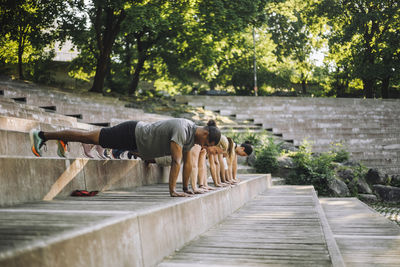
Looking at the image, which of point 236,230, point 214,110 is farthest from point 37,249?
point 214,110

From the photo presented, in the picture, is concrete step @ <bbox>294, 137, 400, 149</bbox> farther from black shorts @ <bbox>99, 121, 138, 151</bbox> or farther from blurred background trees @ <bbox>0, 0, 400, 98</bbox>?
black shorts @ <bbox>99, 121, 138, 151</bbox>

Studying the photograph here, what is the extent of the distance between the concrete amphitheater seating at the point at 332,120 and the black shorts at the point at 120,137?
13091 mm

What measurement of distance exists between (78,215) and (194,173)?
103 inches

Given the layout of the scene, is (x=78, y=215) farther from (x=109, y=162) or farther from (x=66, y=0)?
(x=66, y=0)

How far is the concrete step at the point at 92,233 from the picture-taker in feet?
6.11

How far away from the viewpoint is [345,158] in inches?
626

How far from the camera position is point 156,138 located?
481cm

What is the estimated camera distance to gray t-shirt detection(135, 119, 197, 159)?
4.62m

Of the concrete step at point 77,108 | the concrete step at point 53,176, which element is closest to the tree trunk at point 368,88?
the concrete step at point 77,108

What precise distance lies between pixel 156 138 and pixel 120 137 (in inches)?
20.1

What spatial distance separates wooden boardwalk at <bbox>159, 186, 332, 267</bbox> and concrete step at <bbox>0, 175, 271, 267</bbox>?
0.20 meters

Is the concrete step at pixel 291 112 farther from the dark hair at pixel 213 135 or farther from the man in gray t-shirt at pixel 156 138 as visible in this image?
the dark hair at pixel 213 135

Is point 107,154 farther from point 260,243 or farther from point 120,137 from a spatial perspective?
point 260,243

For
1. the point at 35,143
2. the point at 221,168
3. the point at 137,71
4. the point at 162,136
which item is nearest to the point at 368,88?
the point at 137,71
